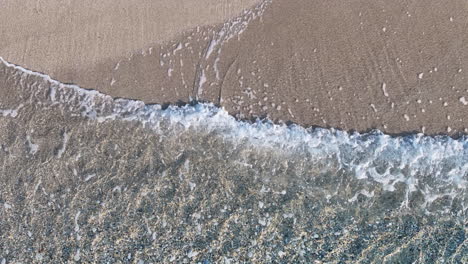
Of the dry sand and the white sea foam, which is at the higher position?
the dry sand

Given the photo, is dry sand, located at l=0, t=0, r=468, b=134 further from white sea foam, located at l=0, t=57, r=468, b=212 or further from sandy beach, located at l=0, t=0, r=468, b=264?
white sea foam, located at l=0, t=57, r=468, b=212

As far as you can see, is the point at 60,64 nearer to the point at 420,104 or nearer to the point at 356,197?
the point at 356,197

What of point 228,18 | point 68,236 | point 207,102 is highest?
point 228,18

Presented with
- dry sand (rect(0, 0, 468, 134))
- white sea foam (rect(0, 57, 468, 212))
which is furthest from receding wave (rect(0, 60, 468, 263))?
dry sand (rect(0, 0, 468, 134))

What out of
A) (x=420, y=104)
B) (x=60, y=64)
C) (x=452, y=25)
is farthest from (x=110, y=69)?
(x=452, y=25)

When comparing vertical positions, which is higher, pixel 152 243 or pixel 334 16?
pixel 334 16

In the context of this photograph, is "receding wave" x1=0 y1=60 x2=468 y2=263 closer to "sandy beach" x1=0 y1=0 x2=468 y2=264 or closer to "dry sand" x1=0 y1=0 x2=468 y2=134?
"sandy beach" x1=0 y1=0 x2=468 y2=264
